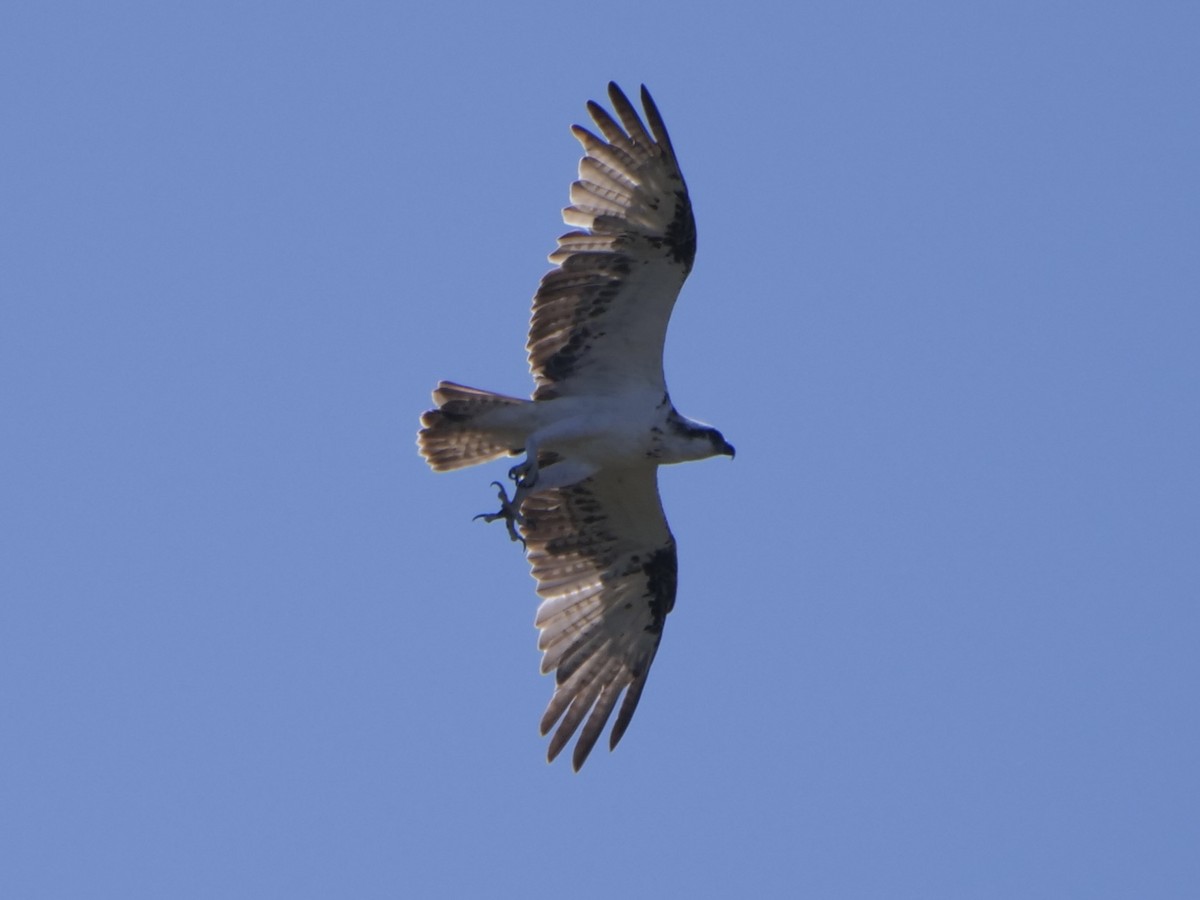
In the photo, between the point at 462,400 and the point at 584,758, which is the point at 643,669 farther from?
the point at 462,400

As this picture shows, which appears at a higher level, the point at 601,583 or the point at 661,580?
the point at 661,580

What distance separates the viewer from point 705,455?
497 inches

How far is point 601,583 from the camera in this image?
13586mm

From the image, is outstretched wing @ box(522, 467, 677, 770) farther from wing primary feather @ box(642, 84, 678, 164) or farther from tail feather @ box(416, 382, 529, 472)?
wing primary feather @ box(642, 84, 678, 164)

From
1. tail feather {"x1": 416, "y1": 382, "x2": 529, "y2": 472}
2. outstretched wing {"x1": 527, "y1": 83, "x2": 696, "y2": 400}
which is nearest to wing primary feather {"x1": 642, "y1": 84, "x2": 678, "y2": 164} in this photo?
outstretched wing {"x1": 527, "y1": 83, "x2": 696, "y2": 400}

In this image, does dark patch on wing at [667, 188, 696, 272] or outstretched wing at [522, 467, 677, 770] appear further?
outstretched wing at [522, 467, 677, 770]

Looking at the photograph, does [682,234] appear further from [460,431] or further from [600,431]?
[460,431]

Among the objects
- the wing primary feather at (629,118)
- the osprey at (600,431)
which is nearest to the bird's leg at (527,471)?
the osprey at (600,431)

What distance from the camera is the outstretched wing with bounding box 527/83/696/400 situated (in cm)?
1212

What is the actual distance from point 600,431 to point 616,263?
3.25ft

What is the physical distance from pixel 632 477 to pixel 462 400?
1160 millimetres

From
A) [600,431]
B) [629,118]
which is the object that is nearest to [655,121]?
[629,118]

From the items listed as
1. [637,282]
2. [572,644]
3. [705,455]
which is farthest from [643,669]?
[637,282]

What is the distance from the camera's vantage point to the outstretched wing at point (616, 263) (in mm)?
12125
